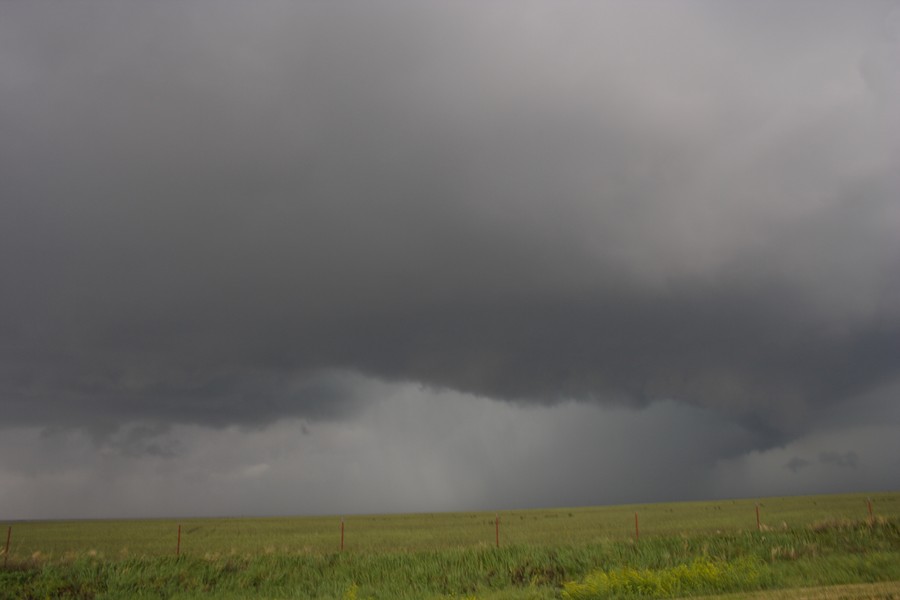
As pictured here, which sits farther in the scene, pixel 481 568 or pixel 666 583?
pixel 481 568

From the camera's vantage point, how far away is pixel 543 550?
30016 mm

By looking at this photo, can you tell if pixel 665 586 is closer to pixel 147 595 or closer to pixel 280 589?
pixel 280 589

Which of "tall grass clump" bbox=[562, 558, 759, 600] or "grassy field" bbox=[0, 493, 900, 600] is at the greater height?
"tall grass clump" bbox=[562, 558, 759, 600]

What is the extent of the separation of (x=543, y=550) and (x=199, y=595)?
48.4 feet

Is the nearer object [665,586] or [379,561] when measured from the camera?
[665,586]

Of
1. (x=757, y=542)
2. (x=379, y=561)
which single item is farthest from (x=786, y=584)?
(x=379, y=561)

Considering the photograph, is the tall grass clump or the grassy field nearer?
the tall grass clump

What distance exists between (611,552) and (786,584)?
11.3m

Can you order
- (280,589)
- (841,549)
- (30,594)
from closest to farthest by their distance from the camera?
(30,594)
(280,589)
(841,549)

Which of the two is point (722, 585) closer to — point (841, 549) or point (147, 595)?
point (841, 549)

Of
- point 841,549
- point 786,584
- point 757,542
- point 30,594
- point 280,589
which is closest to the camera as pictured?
point 786,584

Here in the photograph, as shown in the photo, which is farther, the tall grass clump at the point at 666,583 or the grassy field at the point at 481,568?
the grassy field at the point at 481,568

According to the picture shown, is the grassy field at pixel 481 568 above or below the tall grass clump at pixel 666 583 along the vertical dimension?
below

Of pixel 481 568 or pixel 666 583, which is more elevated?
pixel 666 583
